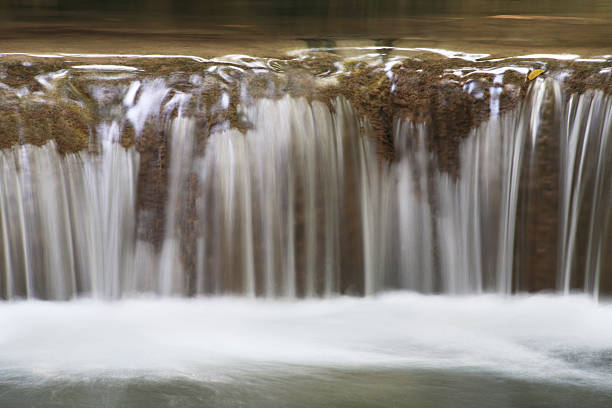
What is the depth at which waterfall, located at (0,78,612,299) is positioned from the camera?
410 centimetres

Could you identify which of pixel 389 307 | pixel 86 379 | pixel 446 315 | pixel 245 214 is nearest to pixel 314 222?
pixel 245 214

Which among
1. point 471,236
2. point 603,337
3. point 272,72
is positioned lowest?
point 603,337

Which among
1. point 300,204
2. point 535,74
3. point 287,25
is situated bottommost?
point 300,204

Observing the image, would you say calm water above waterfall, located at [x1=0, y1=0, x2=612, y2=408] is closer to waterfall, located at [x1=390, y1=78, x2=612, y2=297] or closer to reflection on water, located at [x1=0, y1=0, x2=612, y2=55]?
waterfall, located at [x1=390, y1=78, x2=612, y2=297]

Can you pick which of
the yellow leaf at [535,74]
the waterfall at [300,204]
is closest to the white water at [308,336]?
the waterfall at [300,204]

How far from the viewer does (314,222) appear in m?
4.25

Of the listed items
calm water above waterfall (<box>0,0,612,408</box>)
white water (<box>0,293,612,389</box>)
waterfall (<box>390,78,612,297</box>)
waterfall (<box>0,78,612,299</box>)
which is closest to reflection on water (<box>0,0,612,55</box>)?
calm water above waterfall (<box>0,0,612,408</box>)

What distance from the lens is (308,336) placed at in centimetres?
390

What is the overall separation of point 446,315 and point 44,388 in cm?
218

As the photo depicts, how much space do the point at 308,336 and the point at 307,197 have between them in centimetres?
82

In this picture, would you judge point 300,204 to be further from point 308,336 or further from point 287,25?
point 287,25

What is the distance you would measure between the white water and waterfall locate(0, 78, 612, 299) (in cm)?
11

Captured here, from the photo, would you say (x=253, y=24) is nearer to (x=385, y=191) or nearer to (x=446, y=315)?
(x=385, y=191)

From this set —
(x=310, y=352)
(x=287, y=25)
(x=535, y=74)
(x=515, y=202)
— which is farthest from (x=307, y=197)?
(x=287, y=25)
